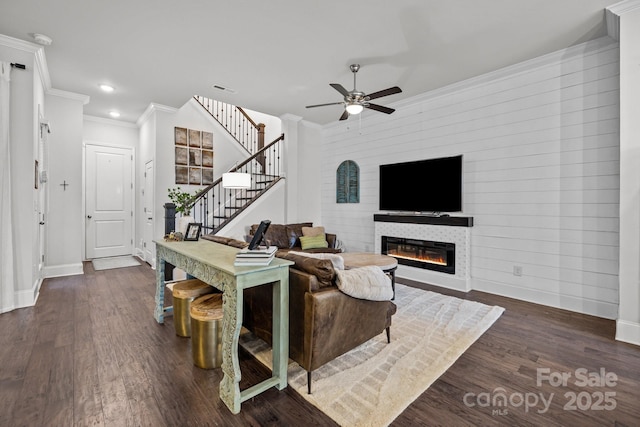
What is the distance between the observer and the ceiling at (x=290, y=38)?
2752mm

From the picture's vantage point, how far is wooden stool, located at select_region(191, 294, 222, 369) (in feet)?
7.19

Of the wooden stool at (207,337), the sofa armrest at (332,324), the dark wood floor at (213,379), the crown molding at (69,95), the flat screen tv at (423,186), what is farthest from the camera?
the crown molding at (69,95)

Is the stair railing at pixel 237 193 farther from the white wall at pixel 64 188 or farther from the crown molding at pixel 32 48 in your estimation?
the crown molding at pixel 32 48

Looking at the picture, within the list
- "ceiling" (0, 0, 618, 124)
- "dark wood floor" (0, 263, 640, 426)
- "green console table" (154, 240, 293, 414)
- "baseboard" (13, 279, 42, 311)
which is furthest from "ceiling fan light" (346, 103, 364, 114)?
"baseboard" (13, 279, 42, 311)

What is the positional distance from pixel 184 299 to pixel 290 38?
2.90 meters

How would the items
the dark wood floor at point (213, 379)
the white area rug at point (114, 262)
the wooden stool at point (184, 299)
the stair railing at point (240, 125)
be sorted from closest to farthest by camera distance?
the dark wood floor at point (213, 379) → the wooden stool at point (184, 299) → the white area rug at point (114, 262) → the stair railing at point (240, 125)

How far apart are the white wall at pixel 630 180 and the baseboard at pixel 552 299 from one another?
0.57 m

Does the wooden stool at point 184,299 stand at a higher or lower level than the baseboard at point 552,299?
higher

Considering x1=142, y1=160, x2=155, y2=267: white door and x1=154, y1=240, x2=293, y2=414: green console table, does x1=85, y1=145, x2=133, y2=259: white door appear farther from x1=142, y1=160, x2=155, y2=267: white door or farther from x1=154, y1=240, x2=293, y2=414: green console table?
x1=154, y1=240, x2=293, y2=414: green console table

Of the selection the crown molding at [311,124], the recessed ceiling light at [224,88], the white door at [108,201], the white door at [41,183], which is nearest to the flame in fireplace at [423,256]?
the crown molding at [311,124]

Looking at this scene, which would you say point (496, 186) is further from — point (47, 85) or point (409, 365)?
point (47, 85)

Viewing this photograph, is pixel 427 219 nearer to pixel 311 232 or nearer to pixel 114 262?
pixel 311 232

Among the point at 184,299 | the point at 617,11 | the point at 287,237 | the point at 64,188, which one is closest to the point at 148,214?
the point at 64,188

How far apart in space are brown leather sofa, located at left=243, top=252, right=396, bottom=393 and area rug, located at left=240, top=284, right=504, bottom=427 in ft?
0.67
